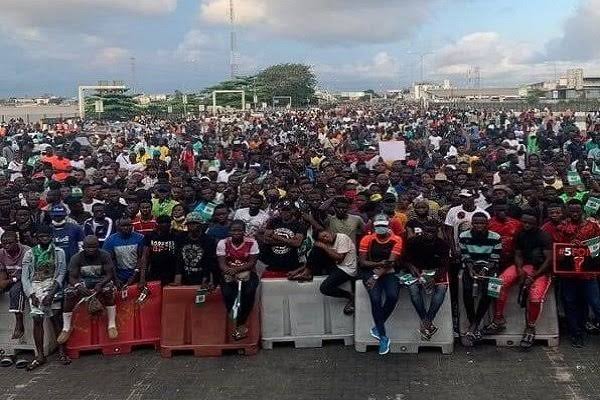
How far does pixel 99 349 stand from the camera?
25.5 ft

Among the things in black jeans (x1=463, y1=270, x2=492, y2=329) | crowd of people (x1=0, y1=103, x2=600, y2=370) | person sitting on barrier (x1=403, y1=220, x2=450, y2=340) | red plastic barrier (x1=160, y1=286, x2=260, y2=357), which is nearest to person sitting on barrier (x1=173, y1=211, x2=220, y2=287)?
crowd of people (x1=0, y1=103, x2=600, y2=370)

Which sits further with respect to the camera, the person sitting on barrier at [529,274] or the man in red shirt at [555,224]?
the man in red shirt at [555,224]

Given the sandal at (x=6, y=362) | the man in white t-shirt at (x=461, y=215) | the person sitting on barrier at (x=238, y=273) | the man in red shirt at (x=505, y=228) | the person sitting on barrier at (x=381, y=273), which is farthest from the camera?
the man in white t-shirt at (x=461, y=215)

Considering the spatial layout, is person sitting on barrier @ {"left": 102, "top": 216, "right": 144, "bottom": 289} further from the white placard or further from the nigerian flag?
the white placard

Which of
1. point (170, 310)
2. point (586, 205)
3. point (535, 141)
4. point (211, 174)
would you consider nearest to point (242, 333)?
point (170, 310)

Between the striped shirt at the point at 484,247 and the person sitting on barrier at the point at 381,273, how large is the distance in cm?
84

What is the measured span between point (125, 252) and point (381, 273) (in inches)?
123

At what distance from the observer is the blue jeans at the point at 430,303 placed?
7312mm

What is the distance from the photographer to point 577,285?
755 cm

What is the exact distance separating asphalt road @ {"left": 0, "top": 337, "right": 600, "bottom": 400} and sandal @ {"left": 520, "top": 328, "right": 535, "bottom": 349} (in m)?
0.09

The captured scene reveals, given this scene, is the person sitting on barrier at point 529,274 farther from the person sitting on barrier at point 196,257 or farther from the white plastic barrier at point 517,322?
the person sitting on barrier at point 196,257

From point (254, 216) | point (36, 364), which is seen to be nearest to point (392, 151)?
point (254, 216)

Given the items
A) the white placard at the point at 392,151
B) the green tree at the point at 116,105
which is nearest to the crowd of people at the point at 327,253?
the white placard at the point at 392,151

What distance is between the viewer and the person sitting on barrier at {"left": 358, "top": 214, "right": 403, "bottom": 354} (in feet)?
24.2
